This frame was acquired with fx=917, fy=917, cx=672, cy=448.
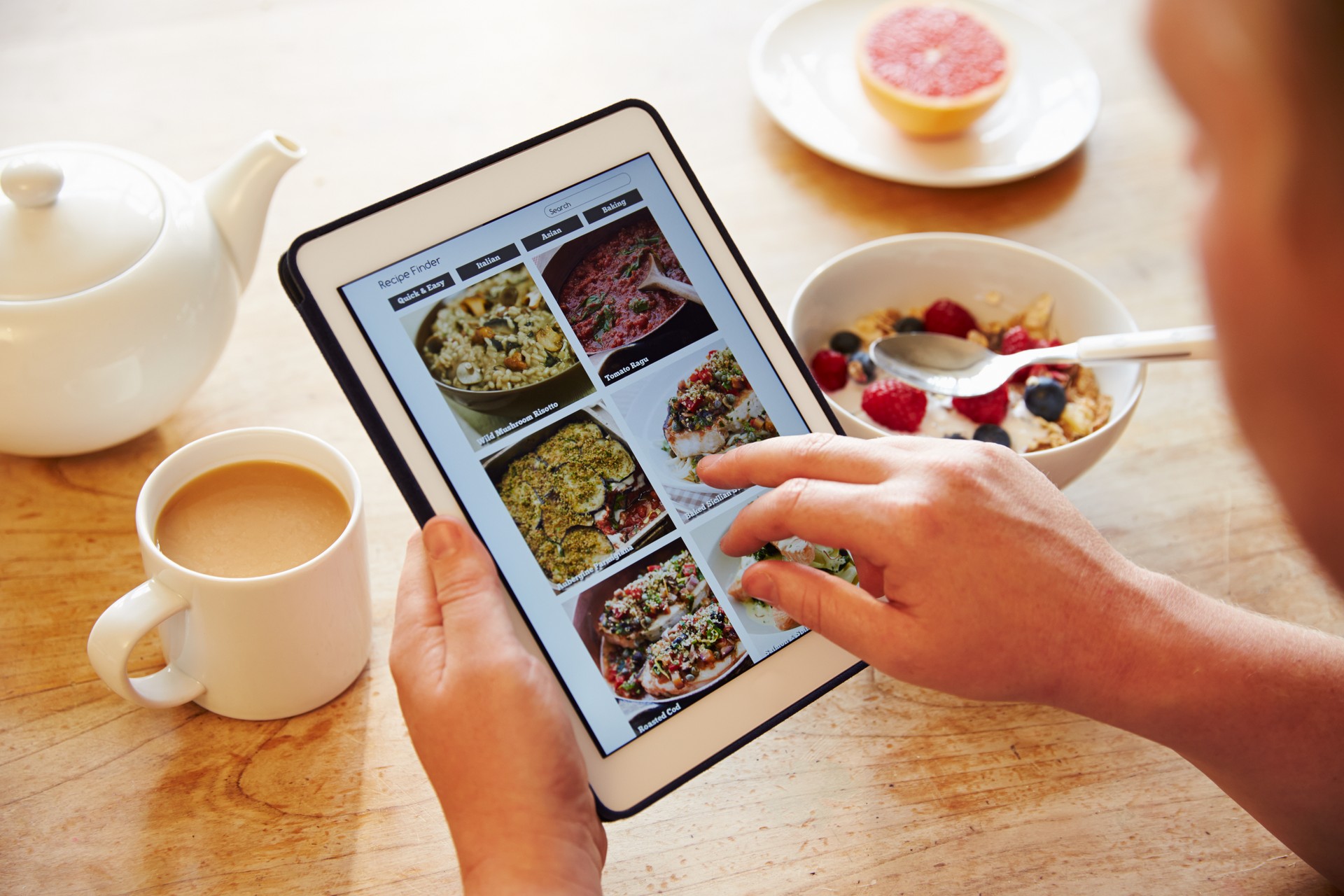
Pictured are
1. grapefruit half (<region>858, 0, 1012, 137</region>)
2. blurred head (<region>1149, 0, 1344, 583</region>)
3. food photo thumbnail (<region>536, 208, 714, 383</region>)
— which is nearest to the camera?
blurred head (<region>1149, 0, 1344, 583</region>)

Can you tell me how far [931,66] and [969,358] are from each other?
45 cm

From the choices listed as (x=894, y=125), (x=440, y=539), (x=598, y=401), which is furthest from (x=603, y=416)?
(x=894, y=125)

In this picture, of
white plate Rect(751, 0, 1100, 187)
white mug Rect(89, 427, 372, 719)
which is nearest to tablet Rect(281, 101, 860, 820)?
white mug Rect(89, 427, 372, 719)

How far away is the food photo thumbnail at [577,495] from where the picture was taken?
0.57m

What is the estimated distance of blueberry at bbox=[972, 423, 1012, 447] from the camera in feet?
2.67

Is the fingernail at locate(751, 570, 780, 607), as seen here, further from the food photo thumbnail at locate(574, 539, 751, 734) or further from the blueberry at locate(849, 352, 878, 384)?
the blueberry at locate(849, 352, 878, 384)

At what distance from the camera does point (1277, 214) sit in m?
0.32

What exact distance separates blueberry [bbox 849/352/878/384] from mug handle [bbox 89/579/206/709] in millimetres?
589

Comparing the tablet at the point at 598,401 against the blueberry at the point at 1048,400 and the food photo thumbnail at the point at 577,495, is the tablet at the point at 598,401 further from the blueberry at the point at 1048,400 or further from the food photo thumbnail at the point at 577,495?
the blueberry at the point at 1048,400

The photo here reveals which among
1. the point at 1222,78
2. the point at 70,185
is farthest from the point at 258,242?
the point at 1222,78

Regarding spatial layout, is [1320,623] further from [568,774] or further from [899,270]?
[568,774]

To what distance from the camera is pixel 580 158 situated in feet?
2.03

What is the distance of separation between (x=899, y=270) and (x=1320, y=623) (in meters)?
0.47

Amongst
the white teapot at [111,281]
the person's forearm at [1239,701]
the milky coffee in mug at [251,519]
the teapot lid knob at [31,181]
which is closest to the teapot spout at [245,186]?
the white teapot at [111,281]
